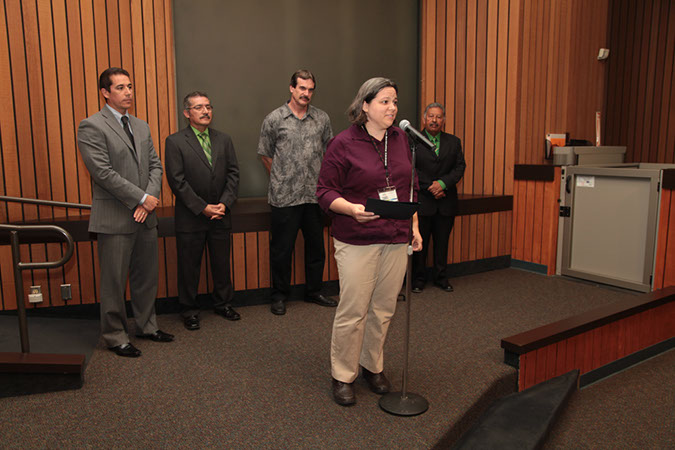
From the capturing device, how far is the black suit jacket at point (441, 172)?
4.23 meters

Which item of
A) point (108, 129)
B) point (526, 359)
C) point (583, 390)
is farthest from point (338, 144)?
point (583, 390)

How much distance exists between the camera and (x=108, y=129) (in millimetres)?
2906

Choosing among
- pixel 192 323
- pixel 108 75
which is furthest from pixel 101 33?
pixel 192 323

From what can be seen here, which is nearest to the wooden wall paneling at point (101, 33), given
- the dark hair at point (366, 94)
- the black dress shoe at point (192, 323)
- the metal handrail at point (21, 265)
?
the metal handrail at point (21, 265)

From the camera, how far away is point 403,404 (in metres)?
2.41

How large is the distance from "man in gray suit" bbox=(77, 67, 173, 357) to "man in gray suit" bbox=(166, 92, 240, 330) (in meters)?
0.28

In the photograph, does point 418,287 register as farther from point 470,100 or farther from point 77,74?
point 77,74

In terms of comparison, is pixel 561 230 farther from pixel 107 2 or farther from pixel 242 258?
pixel 107 2

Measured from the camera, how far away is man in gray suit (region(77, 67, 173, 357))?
113 inches

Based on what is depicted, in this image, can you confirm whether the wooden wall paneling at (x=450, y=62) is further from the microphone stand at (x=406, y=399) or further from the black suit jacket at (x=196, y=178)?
the microphone stand at (x=406, y=399)

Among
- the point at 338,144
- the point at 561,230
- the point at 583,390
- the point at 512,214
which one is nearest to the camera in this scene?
the point at 338,144

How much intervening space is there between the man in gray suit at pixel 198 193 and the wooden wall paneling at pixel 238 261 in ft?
0.96

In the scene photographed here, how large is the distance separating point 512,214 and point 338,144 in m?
3.30

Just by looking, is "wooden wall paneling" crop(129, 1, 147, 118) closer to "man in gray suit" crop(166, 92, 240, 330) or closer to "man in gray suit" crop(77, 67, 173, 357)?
"man in gray suit" crop(166, 92, 240, 330)
